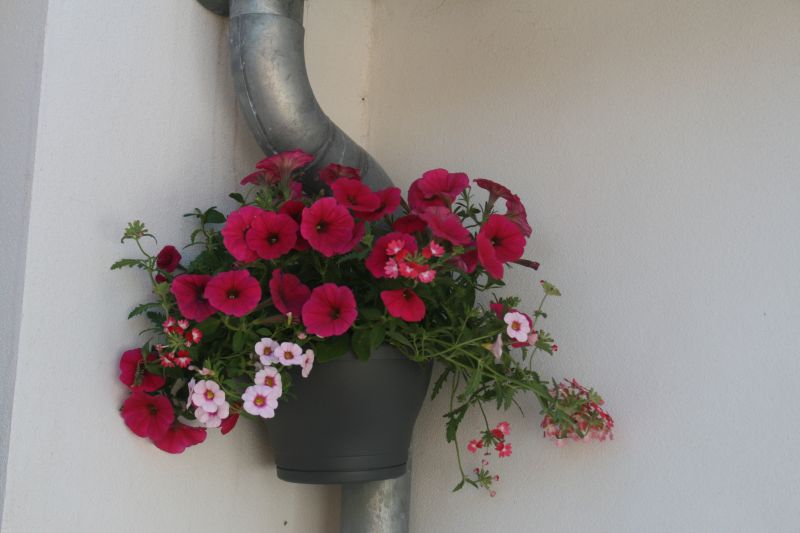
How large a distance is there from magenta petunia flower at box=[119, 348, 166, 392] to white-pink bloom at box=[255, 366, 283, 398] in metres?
0.16

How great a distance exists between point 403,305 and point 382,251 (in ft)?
0.29

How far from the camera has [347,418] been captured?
4.26 feet

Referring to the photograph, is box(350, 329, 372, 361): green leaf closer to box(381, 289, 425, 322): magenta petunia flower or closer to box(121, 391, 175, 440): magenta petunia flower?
box(381, 289, 425, 322): magenta petunia flower

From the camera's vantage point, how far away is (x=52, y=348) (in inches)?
46.1

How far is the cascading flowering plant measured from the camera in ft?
3.97

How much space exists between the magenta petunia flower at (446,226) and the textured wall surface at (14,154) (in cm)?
58

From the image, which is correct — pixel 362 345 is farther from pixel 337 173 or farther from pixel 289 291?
pixel 337 173

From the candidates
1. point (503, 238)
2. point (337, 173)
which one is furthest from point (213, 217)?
point (503, 238)

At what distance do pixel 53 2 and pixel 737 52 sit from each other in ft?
3.65

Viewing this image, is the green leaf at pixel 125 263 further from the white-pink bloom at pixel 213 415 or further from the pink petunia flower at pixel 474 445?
the pink petunia flower at pixel 474 445

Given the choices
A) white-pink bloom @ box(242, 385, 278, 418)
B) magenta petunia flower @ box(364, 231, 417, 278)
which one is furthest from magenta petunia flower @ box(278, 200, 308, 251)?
white-pink bloom @ box(242, 385, 278, 418)

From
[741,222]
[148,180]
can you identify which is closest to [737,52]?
[741,222]

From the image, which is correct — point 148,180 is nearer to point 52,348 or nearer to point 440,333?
point 52,348

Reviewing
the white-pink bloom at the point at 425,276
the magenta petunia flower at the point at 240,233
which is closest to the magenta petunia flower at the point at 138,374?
the magenta petunia flower at the point at 240,233
